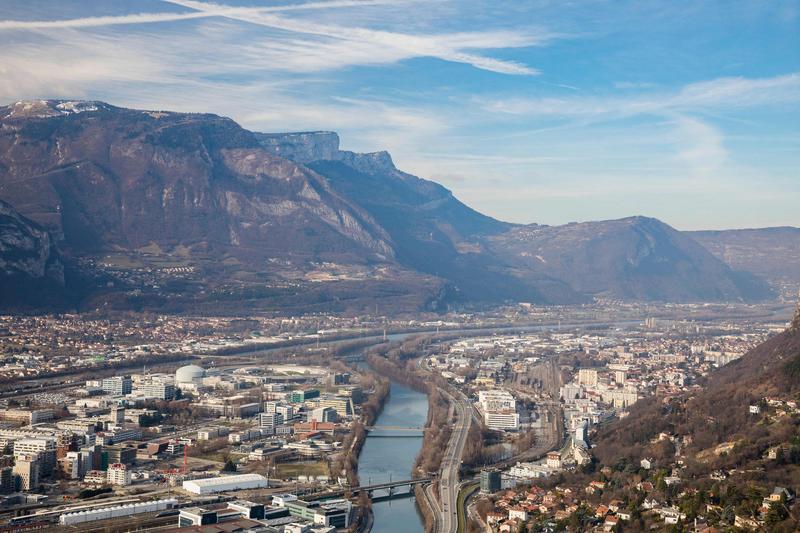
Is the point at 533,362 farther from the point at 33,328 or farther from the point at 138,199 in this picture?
the point at 138,199

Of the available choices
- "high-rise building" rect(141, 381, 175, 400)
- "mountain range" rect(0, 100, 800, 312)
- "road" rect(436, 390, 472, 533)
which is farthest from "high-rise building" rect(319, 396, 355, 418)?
"mountain range" rect(0, 100, 800, 312)

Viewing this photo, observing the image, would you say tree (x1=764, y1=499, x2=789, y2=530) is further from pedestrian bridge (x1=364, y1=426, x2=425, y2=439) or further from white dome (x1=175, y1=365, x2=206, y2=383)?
white dome (x1=175, y1=365, x2=206, y2=383)

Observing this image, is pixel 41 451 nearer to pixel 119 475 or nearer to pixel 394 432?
pixel 119 475

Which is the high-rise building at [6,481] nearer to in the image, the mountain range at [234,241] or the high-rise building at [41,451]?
the high-rise building at [41,451]

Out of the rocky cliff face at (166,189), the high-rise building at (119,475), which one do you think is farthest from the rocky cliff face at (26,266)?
the high-rise building at (119,475)

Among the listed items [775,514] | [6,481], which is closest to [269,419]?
[6,481]
